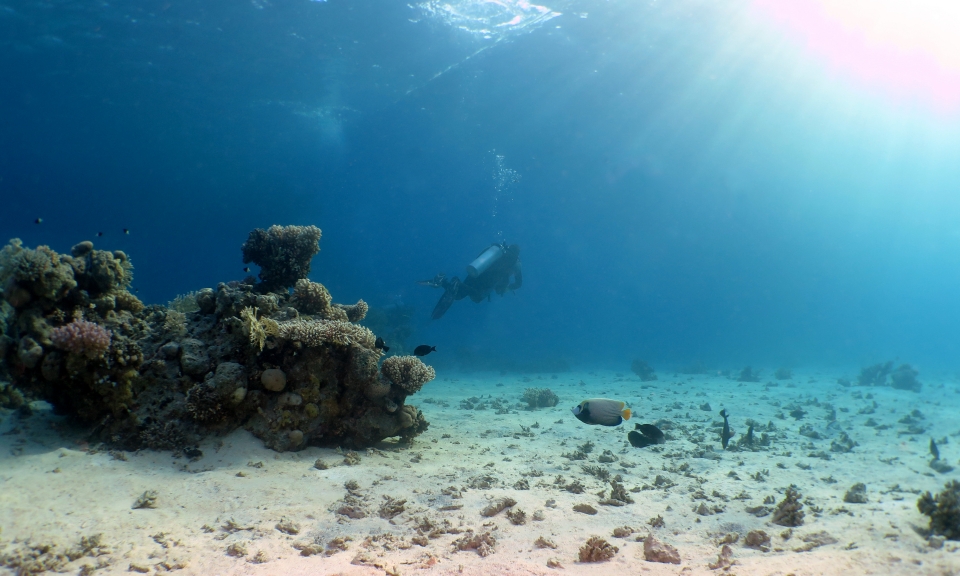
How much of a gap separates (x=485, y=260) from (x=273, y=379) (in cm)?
1811

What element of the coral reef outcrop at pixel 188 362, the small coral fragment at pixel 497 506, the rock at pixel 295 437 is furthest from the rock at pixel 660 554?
the rock at pixel 295 437

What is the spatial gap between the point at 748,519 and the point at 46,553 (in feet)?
Answer: 23.1

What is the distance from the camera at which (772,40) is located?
27562 millimetres

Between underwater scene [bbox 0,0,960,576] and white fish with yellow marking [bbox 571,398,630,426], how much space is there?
0.13 ft

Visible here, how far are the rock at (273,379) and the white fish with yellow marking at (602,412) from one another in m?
4.29

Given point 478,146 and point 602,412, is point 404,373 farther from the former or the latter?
point 478,146

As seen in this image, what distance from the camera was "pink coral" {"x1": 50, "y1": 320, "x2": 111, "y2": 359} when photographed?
5000 millimetres

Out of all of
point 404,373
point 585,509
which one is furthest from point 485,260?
point 585,509

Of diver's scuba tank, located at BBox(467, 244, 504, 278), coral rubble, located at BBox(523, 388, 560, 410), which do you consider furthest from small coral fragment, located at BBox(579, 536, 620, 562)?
diver's scuba tank, located at BBox(467, 244, 504, 278)

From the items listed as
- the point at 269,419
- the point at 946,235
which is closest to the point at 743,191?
the point at 946,235

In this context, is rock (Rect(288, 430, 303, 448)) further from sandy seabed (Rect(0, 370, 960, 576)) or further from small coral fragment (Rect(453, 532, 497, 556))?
small coral fragment (Rect(453, 532, 497, 556))

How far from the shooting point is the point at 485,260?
2358 cm

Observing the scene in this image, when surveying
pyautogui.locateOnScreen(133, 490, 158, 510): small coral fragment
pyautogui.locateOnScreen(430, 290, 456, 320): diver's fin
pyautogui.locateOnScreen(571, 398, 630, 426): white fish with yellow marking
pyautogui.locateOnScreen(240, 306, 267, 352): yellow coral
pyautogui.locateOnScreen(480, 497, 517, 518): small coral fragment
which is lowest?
pyautogui.locateOnScreen(133, 490, 158, 510): small coral fragment

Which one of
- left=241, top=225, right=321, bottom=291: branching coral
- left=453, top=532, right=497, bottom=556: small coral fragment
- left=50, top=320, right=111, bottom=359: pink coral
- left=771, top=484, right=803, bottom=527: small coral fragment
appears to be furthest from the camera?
left=241, top=225, right=321, bottom=291: branching coral
